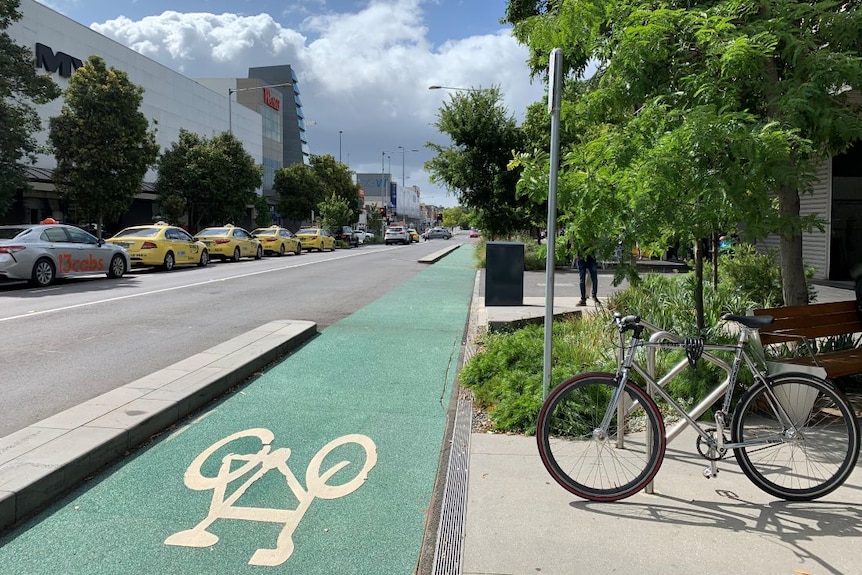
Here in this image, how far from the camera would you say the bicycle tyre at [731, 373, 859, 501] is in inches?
148

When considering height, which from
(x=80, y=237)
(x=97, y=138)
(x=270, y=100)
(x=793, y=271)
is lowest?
(x=793, y=271)

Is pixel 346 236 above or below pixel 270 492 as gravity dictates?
above

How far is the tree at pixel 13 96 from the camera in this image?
18797 millimetres

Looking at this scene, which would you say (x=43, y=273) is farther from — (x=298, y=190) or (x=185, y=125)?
(x=298, y=190)

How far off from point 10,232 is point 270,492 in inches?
580

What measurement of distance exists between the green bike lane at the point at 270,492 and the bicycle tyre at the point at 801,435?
1.94m

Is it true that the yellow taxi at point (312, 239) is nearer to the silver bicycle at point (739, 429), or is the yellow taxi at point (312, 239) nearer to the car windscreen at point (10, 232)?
the car windscreen at point (10, 232)

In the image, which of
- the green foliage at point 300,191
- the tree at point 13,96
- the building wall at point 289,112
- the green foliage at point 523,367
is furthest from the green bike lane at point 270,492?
the building wall at point 289,112

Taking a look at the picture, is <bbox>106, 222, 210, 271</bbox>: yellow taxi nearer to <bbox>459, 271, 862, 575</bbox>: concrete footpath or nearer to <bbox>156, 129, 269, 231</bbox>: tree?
<bbox>156, 129, 269, 231</bbox>: tree

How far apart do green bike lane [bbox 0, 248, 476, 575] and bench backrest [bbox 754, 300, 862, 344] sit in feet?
9.19

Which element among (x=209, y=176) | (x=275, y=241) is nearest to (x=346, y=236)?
(x=209, y=176)

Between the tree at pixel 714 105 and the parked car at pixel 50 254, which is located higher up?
the tree at pixel 714 105

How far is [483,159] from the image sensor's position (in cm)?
2352

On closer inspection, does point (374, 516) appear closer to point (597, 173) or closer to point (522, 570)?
point (522, 570)
